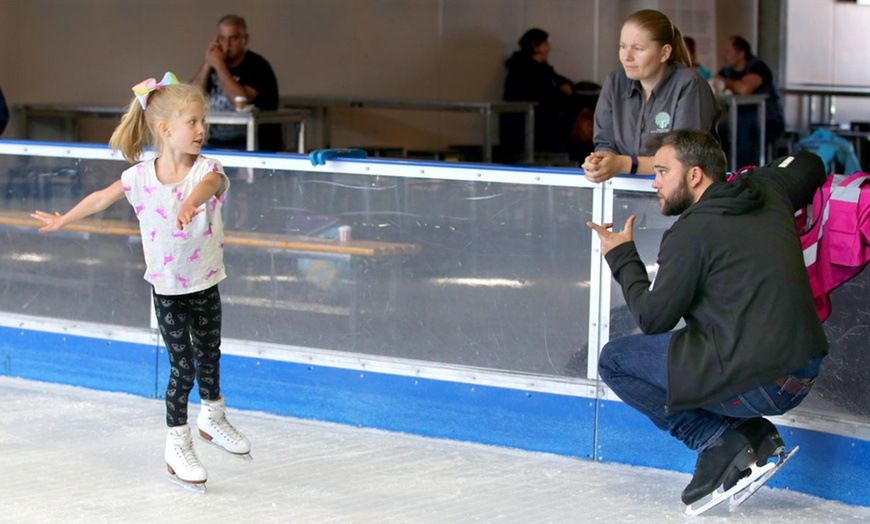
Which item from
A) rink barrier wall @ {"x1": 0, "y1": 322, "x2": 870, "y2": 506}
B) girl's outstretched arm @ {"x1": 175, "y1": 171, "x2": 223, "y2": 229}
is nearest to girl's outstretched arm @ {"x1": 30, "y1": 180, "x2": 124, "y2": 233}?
girl's outstretched arm @ {"x1": 175, "y1": 171, "x2": 223, "y2": 229}

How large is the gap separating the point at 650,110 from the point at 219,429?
56.9 inches

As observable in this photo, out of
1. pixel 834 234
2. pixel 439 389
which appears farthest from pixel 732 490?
pixel 439 389

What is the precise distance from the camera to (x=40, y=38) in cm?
712

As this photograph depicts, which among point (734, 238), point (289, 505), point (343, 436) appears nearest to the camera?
point (734, 238)

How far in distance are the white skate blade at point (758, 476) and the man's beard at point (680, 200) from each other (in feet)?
2.07

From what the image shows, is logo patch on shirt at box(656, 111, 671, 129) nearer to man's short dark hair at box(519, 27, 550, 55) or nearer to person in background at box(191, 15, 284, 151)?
person in background at box(191, 15, 284, 151)

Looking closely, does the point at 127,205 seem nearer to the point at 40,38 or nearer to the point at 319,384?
the point at 319,384

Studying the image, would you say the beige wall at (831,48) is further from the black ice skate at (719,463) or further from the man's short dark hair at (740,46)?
the black ice skate at (719,463)

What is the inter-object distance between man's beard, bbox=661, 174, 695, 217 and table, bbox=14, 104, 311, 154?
3176mm

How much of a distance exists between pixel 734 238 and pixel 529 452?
3.46 ft

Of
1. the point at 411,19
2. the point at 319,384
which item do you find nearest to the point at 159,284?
the point at 319,384

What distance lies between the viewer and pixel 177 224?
3.02m

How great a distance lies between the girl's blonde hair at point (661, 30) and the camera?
3.29 m

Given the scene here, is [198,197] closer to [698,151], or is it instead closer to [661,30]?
[698,151]
